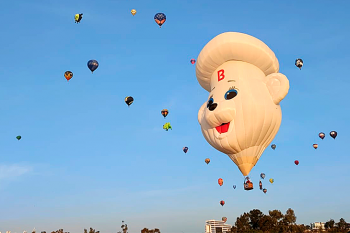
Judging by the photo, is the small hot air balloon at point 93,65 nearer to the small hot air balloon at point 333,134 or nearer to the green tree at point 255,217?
the small hot air balloon at point 333,134

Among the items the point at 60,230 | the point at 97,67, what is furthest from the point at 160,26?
the point at 60,230

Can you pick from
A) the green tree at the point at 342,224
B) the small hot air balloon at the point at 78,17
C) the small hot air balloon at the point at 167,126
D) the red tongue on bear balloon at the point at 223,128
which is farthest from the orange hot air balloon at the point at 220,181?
the green tree at the point at 342,224

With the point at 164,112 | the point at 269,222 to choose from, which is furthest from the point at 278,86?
the point at 269,222

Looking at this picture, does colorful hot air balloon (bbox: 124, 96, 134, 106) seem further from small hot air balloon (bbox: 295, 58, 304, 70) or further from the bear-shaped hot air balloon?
small hot air balloon (bbox: 295, 58, 304, 70)

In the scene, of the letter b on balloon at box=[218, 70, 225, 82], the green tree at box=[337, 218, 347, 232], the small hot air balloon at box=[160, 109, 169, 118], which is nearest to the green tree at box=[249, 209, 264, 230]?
the green tree at box=[337, 218, 347, 232]

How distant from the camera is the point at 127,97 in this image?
85.6 ft

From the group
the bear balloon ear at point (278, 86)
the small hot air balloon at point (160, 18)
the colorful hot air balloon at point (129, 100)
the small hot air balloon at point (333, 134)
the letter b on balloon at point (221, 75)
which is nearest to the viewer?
the bear balloon ear at point (278, 86)

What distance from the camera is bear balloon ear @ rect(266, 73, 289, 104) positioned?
676 inches

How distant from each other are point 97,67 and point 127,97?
2.78 metres

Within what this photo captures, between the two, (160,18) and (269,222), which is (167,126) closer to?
(160,18)

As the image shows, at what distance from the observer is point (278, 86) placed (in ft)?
56.6

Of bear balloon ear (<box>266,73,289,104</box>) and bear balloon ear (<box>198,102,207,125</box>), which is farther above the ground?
bear balloon ear (<box>266,73,289,104</box>)

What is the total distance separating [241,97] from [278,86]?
1.85 meters

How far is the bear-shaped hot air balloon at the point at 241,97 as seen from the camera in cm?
1669
